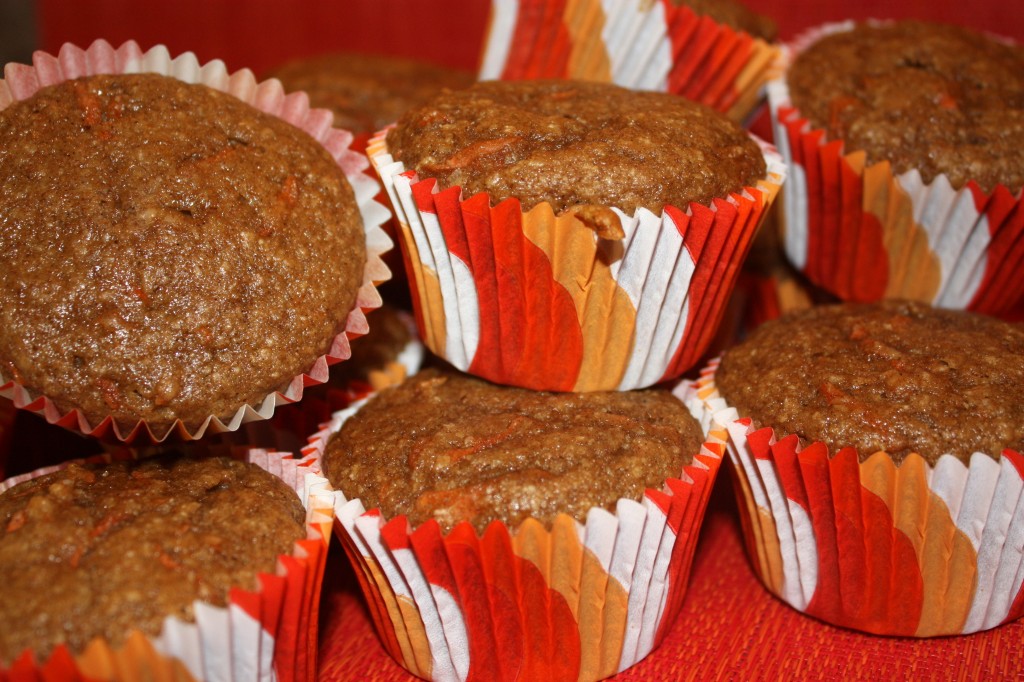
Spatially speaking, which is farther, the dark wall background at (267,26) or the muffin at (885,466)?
the dark wall background at (267,26)

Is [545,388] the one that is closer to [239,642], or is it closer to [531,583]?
[531,583]

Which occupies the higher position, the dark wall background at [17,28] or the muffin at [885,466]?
the dark wall background at [17,28]

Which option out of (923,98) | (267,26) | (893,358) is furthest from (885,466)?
(267,26)

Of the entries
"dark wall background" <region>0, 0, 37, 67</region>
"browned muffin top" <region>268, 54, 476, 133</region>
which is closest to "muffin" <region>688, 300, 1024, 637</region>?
"browned muffin top" <region>268, 54, 476, 133</region>

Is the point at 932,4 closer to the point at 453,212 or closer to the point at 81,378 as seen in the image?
the point at 453,212

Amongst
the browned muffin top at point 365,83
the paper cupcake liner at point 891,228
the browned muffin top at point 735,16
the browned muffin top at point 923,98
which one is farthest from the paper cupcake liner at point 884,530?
the browned muffin top at point 365,83

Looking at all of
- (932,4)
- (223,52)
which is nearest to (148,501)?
(223,52)

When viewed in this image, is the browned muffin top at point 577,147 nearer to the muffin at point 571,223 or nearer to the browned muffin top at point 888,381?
the muffin at point 571,223
